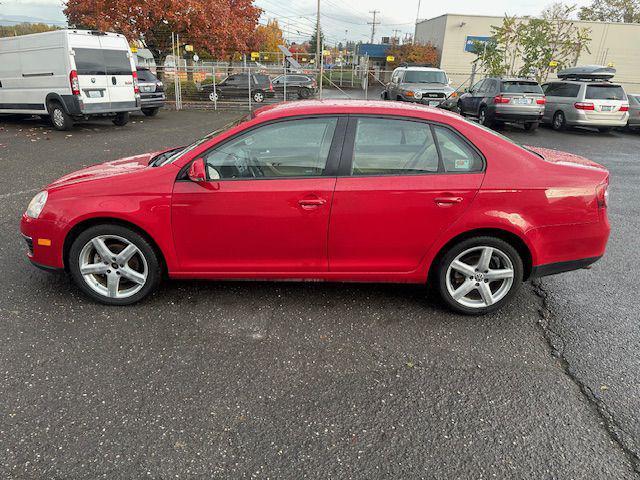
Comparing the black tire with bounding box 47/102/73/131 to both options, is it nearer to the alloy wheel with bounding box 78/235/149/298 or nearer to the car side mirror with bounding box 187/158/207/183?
the alloy wheel with bounding box 78/235/149/298

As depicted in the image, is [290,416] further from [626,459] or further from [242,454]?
[626,459]

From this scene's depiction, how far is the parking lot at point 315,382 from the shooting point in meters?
2.30

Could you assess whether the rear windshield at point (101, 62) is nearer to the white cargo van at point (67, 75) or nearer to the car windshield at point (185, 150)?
the white cargo van at point (67, 75)

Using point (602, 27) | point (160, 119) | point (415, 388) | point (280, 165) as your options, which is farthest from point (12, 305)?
point (602, 27)

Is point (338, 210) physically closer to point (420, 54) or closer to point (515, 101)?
point (515, 101)

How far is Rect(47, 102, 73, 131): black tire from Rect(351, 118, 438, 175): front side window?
11477 mm

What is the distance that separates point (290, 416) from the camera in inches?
101

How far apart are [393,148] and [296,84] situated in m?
20.9

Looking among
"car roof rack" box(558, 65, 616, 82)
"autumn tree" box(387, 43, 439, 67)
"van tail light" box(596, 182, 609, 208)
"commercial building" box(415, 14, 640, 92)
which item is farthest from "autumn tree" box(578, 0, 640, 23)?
"van tail light" box(596, 182, 609, 208)

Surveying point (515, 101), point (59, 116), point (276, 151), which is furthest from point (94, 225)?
point (515, 101)

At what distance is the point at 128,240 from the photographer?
352 centimetres

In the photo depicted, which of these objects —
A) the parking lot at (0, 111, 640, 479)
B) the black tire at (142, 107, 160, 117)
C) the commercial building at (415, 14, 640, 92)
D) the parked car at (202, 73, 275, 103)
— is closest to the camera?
the parking lot at (0, 111, 640, 479)

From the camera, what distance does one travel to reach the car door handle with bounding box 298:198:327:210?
11.0 feet

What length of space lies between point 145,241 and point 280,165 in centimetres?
116
